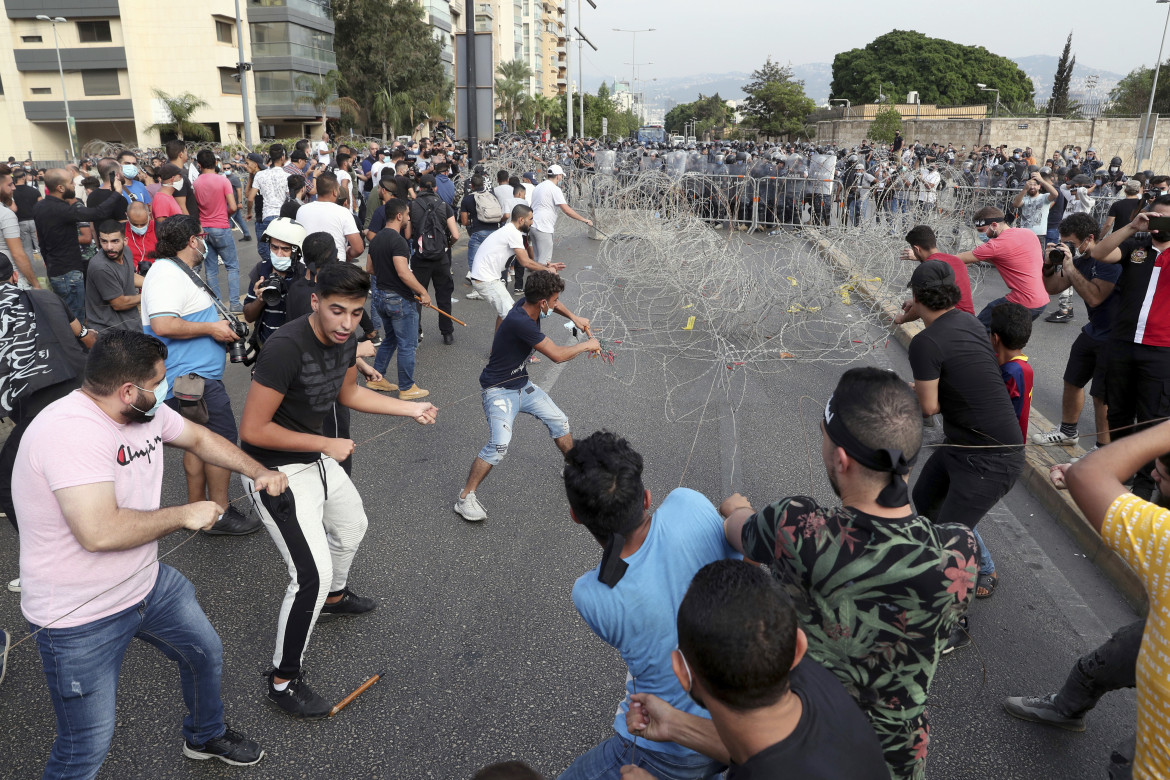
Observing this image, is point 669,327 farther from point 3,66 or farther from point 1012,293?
point 3,66

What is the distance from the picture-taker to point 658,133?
2192 inches

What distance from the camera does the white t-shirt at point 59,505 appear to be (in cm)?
214

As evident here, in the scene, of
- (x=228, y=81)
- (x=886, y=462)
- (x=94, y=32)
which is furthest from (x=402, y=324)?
(x=94, y=32)

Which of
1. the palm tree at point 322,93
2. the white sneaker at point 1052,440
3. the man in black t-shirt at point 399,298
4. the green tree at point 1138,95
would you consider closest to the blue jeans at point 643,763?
the white sneaker at point 1052,440

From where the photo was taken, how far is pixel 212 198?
913 cm

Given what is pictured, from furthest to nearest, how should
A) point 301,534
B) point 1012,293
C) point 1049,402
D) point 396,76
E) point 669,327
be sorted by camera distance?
1. point 396,76
2. point 669,327
3. point 1049,402
4. point 1012,293
5. point 301,534

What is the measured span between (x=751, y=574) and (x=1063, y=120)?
177 feet

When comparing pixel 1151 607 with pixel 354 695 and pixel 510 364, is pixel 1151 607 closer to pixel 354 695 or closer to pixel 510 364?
pixel 354 695

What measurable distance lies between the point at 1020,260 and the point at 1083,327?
2.54 ft

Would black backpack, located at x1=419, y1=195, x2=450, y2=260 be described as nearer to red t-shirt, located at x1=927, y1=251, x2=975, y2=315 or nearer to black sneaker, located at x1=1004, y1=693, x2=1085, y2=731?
red t-shirt, located at x1=927, y1=251, x2=975, y2=315

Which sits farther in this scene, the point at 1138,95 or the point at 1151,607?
the point at 1138,95

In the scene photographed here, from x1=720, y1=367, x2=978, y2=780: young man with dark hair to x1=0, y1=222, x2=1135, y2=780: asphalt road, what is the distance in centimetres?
142

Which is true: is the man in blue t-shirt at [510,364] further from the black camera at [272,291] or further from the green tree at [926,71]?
the green tree at [926,71]

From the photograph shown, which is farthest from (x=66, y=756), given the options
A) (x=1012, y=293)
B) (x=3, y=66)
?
(x=3, y=66)
